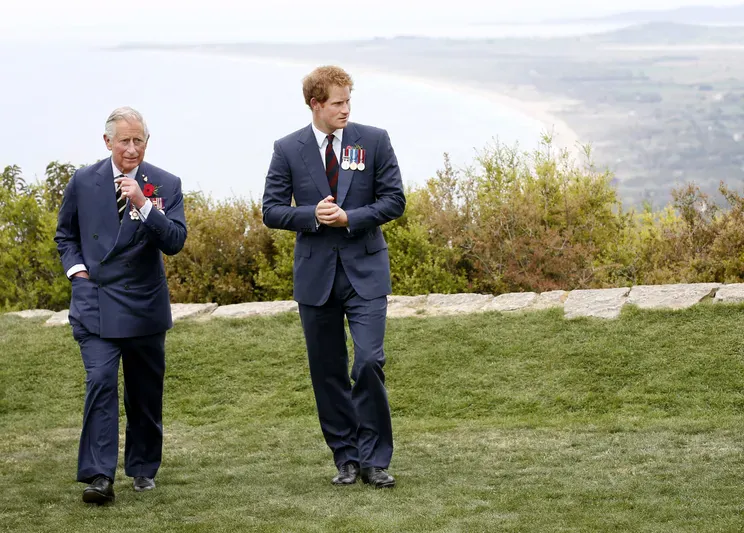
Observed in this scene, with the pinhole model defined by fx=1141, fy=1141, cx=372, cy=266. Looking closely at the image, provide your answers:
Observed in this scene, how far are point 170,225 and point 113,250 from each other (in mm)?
297

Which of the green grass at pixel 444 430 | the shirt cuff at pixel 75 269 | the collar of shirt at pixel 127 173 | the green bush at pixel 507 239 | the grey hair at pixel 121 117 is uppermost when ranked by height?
the grey hair at pixel 121 117

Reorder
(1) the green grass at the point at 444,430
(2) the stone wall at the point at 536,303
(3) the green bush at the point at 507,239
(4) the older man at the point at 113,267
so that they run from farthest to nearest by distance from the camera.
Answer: (3) the green bush at the point at 507,239
(2) the stone wall at the point at 536,303
(4) the older man at the point at 113,267
(1) the green grass at the point at 444,430

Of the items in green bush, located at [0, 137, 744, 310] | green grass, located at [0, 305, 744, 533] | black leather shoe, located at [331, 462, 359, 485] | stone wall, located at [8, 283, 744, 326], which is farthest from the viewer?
green bush, located at [0, 137, 744, 310]

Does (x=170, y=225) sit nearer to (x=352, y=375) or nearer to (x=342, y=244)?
(x=342, y=244)

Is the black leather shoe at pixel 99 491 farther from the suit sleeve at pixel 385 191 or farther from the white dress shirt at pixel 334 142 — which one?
the white dress shirt at pixel 334 142

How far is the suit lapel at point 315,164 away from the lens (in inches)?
208

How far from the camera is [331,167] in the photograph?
17.4 ft

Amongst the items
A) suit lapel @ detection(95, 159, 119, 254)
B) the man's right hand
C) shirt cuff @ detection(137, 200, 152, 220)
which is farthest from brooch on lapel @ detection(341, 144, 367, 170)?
Result: suit lapel @ detection(95, 159, 119, 254)

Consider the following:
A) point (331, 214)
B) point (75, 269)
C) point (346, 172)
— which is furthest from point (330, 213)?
point (75, 269)

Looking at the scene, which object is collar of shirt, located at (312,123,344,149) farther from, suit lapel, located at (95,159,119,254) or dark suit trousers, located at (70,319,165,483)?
dark suit trousers, located at (70,319,165,483)

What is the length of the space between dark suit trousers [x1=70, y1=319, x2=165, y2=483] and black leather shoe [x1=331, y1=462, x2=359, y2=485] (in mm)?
891

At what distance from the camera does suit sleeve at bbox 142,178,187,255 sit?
5.03 m

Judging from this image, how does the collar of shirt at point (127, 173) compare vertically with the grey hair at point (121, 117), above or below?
below

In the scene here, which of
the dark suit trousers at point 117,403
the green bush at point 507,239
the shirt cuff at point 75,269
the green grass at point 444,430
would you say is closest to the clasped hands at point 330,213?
the dark suit trousers at point 117,403
